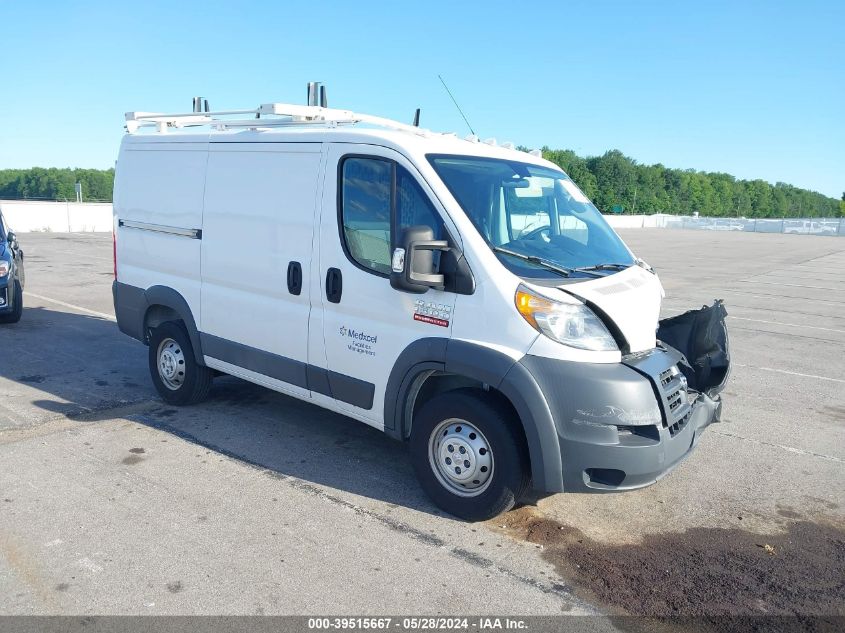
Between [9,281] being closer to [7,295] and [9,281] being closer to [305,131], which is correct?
[7,295]

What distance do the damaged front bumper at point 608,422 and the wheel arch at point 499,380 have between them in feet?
0.18

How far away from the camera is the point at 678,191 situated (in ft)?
387

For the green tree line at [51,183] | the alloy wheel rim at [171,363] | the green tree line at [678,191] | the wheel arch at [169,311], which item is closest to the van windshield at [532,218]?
the wheel arch at [169,311]

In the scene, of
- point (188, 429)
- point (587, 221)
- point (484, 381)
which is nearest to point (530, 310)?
point (484, 381)

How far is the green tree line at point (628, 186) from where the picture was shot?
290 feet

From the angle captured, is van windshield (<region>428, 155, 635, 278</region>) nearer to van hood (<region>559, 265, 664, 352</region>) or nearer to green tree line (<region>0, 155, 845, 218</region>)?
van hood (<region>559, 265, 664, 352</region>)

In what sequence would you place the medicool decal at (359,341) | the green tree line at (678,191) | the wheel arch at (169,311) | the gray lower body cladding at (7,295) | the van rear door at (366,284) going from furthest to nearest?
1. the green tree line at (678,191)
2. the gray lower body cladding at (7,295)
3. the wheel arch at (169,311)
4. the medicool decal at (359,341)
5. the van rear door at (366,284)

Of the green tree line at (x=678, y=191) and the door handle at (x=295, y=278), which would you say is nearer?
the door handle at (x=295, y=278)

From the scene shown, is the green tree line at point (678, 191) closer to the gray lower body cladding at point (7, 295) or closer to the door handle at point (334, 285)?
the gray lower body cladding at point (7, 295)

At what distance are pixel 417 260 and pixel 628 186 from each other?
97.4m

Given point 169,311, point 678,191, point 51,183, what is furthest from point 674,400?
point 678,191

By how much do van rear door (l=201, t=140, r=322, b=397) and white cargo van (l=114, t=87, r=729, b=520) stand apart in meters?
0.02

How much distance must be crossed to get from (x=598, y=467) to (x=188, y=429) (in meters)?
3.48

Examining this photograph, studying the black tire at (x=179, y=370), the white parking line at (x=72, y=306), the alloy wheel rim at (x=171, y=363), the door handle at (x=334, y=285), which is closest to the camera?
the door handle at (x=334, y=285)
